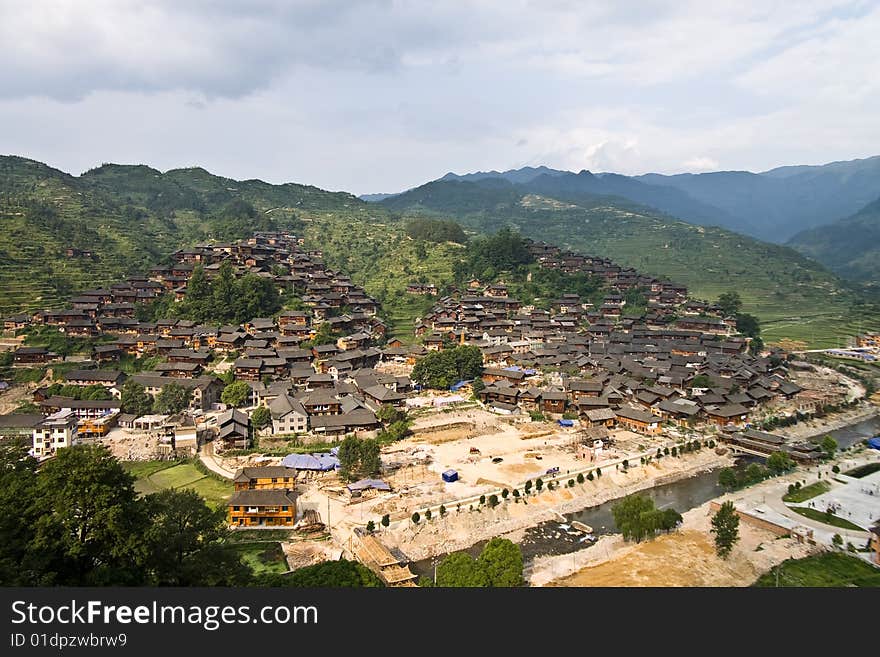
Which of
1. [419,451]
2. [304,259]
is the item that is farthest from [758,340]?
[304,259]

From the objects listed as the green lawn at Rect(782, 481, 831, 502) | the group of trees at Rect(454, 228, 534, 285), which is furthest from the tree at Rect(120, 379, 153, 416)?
the group of trees at Rect(454, 228, 534, 285)

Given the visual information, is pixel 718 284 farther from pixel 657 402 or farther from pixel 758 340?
pixel 657 402

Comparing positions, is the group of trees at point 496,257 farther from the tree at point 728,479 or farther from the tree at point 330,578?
the tree at point 330,578

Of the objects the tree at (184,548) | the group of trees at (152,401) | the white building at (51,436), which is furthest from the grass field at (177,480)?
the tree at (184,548)

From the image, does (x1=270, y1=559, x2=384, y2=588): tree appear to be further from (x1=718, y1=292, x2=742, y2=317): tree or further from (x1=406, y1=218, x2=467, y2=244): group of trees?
(x1=406, y1=218, x2=467, y2=244): group of trees

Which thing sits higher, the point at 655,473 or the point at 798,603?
the point at 798,603

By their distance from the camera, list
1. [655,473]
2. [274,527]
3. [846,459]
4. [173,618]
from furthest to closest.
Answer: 1. [846,459]
2. [655,473]
3. [274,527]
4. [173,618]
